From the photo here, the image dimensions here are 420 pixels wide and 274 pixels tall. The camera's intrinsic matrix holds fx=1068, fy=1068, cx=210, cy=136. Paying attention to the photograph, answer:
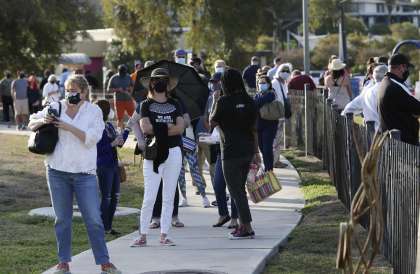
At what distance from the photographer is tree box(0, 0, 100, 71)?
42875 mm

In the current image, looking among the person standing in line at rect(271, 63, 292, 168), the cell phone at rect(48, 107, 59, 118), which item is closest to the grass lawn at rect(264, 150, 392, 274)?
the person standing in line at rect(271, 63, 292, 168)

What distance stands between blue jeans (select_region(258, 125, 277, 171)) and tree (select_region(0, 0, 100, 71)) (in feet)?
91.4

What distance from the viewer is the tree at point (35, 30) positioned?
141 feet

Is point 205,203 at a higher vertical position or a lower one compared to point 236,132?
lower

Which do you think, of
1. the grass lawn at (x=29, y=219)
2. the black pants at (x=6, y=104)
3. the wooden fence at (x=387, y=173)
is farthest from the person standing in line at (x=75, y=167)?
the black pants at (x=6, y=104)

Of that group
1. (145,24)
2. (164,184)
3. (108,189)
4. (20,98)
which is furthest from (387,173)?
(145,24)

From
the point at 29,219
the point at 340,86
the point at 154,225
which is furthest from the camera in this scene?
the point at 340,86

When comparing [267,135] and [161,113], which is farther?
[267,135]

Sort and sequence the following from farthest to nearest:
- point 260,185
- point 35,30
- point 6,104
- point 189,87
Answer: point 35,30
point 6,104
point 189,87
point 260,185

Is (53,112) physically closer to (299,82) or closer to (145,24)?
(299,82)

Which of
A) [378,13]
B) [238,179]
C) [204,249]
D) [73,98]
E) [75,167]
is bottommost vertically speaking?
[204,249]

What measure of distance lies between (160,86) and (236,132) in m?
1.01

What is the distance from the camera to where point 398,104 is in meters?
A: 10.9

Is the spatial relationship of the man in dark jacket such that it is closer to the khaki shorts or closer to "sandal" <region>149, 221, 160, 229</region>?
"sandal" <region>149, 221, 160, 229</region>
